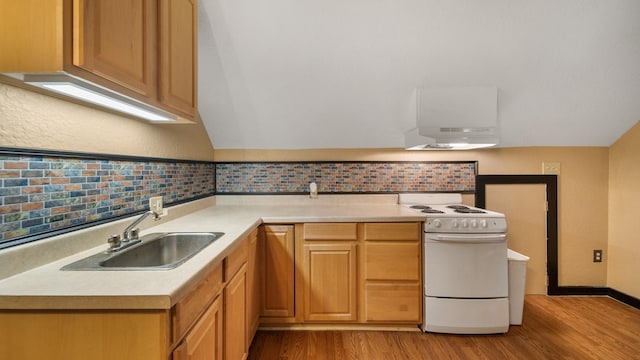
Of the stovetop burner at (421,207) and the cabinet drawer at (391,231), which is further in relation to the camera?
the stovetop burner at (421,207)

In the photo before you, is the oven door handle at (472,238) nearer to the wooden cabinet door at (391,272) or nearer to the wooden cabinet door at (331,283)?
the wooden cabinet door at (391,272)

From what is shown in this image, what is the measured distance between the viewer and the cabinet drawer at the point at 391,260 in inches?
83.8

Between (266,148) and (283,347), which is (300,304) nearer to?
(283,347)

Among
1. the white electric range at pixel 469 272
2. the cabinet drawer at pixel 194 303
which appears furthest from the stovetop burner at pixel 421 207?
the cabinet drawer at pixel 194 303

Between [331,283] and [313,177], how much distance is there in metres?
1.04

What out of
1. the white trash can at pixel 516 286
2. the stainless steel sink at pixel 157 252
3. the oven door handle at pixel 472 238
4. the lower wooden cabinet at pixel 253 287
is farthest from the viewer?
the white trash can at pixel 516 286

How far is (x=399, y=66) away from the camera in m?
2.21

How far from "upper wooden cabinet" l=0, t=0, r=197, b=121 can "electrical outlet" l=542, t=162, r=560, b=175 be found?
10.4 ft

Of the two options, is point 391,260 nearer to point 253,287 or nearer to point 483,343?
point 483,343

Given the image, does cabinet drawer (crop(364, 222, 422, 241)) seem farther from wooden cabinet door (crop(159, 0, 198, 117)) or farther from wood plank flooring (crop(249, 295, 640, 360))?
wooden cabinet door (crop(159, 0, 198, 117))

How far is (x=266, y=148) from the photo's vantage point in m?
2.77

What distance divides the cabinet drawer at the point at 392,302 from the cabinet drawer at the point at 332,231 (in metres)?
0.40

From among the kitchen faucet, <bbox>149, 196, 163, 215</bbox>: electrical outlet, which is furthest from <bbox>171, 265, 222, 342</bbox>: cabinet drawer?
<bbox>149, 196, 163, 215</bbox>: electrical outlet

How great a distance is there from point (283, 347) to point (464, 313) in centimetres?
131
